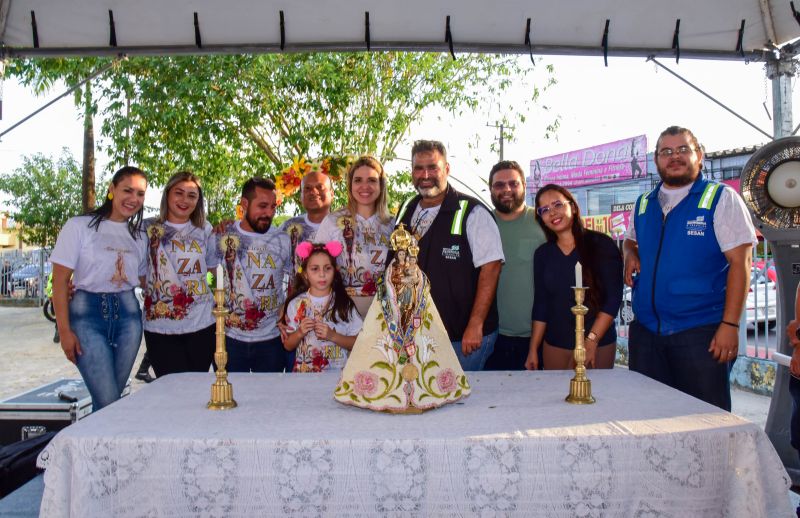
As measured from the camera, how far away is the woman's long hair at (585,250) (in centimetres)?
309

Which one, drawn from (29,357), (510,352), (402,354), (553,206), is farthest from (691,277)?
(29,357)

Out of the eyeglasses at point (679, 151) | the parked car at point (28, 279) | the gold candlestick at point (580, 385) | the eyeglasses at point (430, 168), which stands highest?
the eyeglasses at point (679, 151)

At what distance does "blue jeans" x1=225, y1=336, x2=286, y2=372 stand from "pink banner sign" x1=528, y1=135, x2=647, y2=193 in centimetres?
2306

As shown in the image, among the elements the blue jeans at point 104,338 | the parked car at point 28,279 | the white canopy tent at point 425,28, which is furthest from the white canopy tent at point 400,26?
the parked car at point 28,279

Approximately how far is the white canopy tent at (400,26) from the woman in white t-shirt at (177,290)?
956mm

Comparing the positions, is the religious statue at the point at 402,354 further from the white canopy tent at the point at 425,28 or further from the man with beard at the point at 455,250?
the white canopy tent at the point at 425,28

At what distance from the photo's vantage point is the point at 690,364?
2986 millimetres

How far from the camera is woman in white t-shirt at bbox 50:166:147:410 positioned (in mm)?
3234

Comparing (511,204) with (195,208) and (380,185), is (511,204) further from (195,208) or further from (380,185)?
(195,208)

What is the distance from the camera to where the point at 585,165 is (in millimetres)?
28297

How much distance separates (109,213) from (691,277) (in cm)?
308

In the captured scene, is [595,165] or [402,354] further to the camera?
[595,165]

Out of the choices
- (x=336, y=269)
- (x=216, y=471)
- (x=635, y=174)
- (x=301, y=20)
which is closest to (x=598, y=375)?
(x=336, y=269)

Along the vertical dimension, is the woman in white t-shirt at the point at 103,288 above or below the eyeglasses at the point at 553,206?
below
